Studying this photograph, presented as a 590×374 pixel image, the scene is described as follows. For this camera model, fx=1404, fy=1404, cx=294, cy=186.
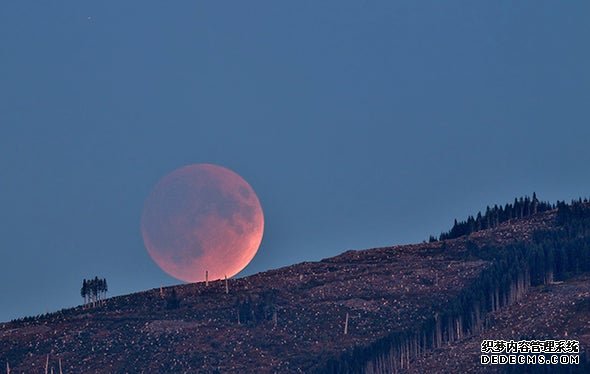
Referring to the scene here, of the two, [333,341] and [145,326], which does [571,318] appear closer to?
[333,341]

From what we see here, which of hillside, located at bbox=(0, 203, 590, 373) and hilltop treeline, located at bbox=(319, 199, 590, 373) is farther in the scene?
hillside, located at bbox=(0, 203, 590, 373)

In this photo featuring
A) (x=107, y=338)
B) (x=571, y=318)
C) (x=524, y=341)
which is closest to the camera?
(x=524, y=341)

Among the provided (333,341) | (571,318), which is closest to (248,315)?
(333,341)

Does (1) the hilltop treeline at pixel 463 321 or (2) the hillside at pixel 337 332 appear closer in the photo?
(1) the hilltop treeline at pixel 463 321

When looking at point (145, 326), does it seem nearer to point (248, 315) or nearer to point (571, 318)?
point (248, 315)

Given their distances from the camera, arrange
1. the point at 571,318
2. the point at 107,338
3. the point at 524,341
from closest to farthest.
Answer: the point at 524,341 < the point at 571,318 < the point at 107,338

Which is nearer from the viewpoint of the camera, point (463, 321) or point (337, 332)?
point (463, 321)

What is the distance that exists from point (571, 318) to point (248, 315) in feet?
156

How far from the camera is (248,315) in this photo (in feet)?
640

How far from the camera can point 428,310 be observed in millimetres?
190500

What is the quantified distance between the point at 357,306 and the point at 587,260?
33.6m

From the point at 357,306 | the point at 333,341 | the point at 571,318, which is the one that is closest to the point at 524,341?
the point at 571,318

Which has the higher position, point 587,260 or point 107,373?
point 587,260

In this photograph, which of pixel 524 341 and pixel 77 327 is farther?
pixel 77 327
